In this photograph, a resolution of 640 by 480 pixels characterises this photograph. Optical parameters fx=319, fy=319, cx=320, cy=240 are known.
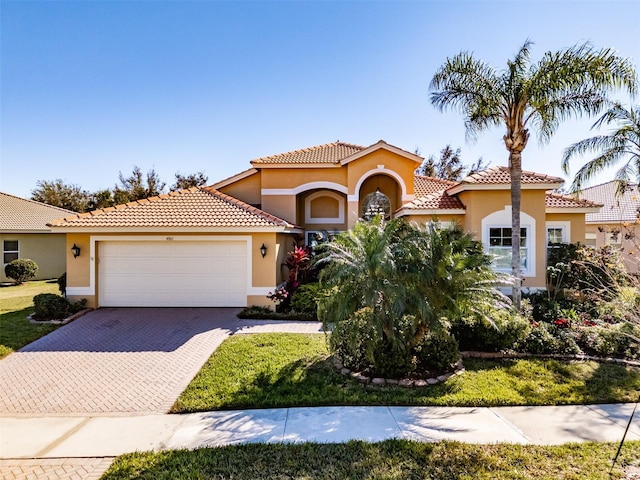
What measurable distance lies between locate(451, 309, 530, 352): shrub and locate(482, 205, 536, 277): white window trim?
6500mm

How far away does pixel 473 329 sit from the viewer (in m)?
8.74

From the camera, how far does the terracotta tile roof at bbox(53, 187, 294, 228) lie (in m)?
13.2

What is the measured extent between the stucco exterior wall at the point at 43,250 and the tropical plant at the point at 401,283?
2610cm

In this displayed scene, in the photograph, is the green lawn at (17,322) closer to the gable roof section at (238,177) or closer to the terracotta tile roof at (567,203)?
the gable roof section at (238,177)

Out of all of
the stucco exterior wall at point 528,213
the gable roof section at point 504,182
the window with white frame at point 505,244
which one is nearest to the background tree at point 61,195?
the gable roof section at point 504,182

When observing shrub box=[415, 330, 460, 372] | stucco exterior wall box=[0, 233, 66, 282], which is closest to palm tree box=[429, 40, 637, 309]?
shrub box=[415, 330, 460, 372]

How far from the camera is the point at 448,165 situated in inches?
1527

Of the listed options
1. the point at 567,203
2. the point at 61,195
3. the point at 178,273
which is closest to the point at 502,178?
the point at 567,203

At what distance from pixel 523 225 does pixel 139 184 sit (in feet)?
111

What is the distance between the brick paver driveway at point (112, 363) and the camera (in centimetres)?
654

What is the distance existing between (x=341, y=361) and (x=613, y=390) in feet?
19.3

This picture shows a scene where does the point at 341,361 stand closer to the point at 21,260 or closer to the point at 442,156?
the point at 21,260

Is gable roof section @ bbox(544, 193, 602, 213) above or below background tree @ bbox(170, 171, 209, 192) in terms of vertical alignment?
below

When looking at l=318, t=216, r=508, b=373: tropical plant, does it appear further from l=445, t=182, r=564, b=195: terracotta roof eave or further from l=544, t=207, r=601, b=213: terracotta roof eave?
l=544, t=207, r=601, b=213: terracotta roof eave
